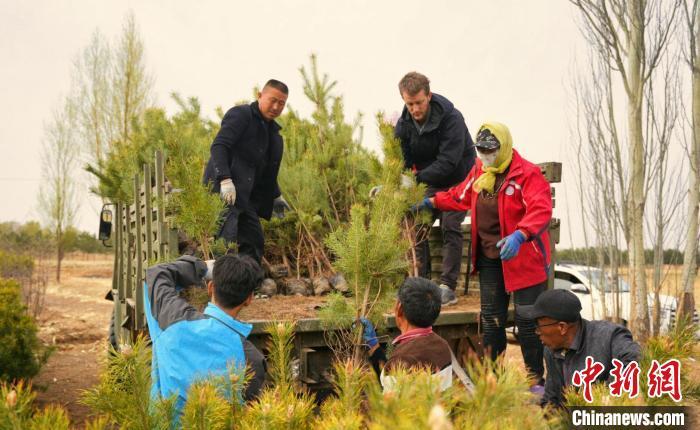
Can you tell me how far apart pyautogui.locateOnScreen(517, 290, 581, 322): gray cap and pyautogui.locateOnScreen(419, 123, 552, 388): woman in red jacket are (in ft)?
1.99

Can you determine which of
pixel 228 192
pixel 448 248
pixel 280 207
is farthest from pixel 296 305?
pixel 280 207

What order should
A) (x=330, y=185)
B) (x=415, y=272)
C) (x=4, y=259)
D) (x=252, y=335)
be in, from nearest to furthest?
1. (x=252, y=335)
2. (x=415, y=272)
3. (x=330, y=185)
4. (x=4, y=259)

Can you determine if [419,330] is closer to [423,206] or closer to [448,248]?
[423,206]

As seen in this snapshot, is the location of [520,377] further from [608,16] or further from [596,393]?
[608,16]

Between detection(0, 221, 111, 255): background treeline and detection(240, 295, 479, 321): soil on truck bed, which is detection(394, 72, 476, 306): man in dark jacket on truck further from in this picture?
detection(0, 221, 111, 255): background treeline

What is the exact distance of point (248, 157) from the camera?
14.5 feet

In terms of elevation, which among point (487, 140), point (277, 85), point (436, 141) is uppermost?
point (277, 85)

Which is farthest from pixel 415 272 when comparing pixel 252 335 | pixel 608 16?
pixel 608 16

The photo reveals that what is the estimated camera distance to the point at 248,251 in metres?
4.57

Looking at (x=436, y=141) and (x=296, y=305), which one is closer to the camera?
(x=296, y=305)

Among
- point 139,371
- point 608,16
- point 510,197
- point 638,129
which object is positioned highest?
point 608,16

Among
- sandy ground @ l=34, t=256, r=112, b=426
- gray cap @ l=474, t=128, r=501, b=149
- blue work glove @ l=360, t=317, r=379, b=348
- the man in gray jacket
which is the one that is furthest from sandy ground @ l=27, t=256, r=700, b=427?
gray cap @ l=474, t=128, r=501, b=149

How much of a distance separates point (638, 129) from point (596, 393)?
22.9 feet

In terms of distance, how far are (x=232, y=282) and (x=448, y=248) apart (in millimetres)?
2575
